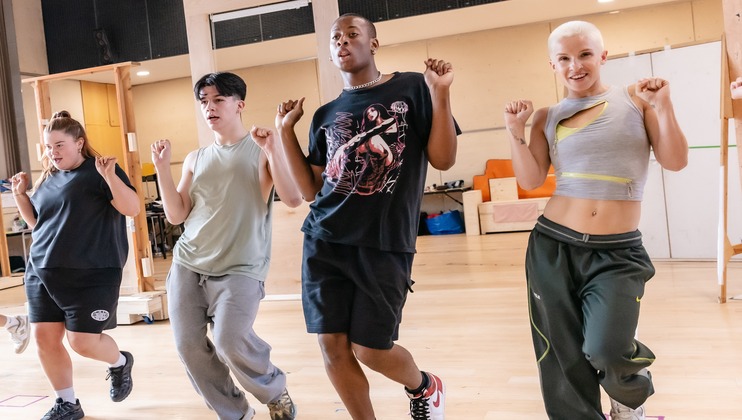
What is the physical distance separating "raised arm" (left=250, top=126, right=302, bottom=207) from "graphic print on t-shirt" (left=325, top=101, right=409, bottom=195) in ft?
1.04

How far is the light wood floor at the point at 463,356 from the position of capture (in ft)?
9.72

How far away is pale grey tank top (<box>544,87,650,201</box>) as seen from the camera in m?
2.11

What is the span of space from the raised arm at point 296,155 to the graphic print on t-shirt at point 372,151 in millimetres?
176

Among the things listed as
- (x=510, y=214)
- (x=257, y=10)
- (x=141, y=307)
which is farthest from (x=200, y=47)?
(x=510, y=214)

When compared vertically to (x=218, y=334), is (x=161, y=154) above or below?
above

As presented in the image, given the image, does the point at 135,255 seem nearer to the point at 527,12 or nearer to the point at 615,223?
the point at 615,223

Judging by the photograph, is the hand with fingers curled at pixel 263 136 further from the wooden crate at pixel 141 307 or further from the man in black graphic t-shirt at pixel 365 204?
the wooden crate at pixel 141 307

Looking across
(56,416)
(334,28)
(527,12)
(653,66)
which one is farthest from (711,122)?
(56,416)

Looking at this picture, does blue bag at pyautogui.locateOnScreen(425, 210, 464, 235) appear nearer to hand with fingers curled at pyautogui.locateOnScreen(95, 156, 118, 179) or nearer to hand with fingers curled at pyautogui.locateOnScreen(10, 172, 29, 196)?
hand with fingers curled at pyautogui.locateOnScreen(10, 172, 29, 196)

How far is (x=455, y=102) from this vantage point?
1109 cm

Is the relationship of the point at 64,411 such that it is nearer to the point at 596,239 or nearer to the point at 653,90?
the point at 596,239

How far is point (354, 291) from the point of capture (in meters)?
2.27

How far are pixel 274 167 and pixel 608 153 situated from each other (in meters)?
1.13

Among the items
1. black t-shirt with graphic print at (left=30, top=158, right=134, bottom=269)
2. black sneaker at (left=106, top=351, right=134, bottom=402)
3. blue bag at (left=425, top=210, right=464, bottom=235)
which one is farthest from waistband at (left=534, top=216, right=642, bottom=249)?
blue bag at (left=425, top=210, right=464, bottom=235)
